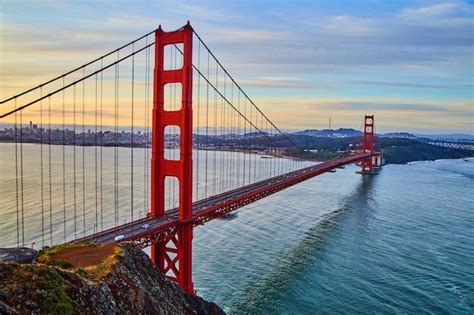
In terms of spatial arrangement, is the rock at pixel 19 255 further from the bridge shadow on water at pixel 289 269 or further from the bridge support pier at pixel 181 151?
the bridge shadow on water at pixel 289 269

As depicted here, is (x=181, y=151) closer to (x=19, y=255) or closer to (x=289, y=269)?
(x=19, y=255)

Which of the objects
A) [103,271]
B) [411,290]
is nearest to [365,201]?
[411,290]

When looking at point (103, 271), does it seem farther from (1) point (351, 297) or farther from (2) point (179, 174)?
(1) point (351, 297)

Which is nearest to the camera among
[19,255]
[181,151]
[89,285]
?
[89,285]

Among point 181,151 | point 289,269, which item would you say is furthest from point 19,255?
point 289,269

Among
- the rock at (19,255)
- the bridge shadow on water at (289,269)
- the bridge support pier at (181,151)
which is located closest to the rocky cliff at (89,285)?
the rock at (19,255)

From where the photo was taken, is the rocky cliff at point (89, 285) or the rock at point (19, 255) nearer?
the rocky cliff at point (89, 285)
